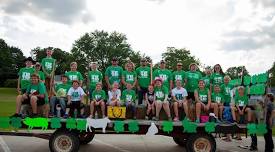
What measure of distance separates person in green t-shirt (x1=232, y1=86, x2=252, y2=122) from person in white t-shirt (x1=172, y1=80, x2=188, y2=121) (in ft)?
4.23

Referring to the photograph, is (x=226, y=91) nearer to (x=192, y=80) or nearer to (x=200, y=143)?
(x=192, y=80)

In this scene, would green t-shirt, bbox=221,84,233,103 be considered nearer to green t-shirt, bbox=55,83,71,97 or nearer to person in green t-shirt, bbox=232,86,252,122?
person in green t-shirt, bbox=232,86,252,122

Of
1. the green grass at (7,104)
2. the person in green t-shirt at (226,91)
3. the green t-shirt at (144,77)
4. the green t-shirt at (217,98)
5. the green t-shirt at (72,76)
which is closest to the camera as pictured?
the green t-shirt at (217,98)

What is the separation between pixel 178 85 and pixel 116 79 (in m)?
1.83

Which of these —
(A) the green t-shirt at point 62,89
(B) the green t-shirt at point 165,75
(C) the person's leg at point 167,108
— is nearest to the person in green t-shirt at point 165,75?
(B) the green t-shirt at point 165,75

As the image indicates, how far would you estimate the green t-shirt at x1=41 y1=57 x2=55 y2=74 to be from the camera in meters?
11.3

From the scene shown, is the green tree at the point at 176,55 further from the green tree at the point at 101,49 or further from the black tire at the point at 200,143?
the black tire at the point at 200,143

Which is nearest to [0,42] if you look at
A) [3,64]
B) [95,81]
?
[3,64]

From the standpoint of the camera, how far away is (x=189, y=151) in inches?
404

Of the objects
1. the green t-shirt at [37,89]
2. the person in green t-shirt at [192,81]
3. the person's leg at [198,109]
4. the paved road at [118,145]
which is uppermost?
the person in green t-shirt at [192,81]

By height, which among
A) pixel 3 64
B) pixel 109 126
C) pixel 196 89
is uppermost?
pixel 3 64

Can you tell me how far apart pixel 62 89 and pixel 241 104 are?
4767 millimetres

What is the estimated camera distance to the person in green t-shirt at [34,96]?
9.84 metres

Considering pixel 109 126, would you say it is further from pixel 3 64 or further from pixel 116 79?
pixel 3 64
